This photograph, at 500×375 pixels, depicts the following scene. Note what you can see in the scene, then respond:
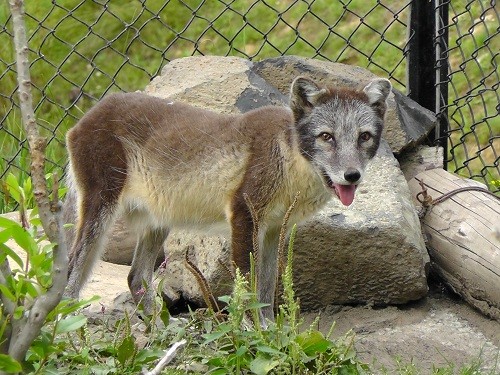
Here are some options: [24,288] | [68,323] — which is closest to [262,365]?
[68,323]

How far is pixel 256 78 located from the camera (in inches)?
235

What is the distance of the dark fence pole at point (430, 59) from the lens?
6512mm

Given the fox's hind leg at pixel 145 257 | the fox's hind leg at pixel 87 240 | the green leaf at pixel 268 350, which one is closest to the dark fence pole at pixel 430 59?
the fox's hind leg at pixel 145 257

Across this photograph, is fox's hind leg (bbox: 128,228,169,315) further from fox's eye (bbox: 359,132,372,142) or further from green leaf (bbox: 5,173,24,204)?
green leaf (bbox: 5,173,24,204)

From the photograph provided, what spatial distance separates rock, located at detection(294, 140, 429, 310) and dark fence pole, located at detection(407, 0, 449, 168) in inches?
54.4

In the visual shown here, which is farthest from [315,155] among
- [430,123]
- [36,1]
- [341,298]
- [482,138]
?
[36,1]

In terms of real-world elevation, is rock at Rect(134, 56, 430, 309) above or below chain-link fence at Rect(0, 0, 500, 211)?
below

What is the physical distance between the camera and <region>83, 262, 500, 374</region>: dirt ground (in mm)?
4723

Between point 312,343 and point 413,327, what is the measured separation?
1597mm

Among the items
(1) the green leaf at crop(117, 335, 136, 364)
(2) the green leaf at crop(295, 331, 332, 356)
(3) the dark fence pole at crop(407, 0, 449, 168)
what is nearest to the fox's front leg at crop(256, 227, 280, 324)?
(2) the green leaf at crop(295, 331, 332, 356)

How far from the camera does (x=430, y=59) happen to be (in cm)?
658

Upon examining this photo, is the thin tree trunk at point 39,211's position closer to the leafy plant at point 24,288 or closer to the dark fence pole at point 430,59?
the leafy plant at point 24,288

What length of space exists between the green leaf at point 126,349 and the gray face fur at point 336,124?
1481mm

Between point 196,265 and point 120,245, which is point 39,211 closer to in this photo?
point 196,265
